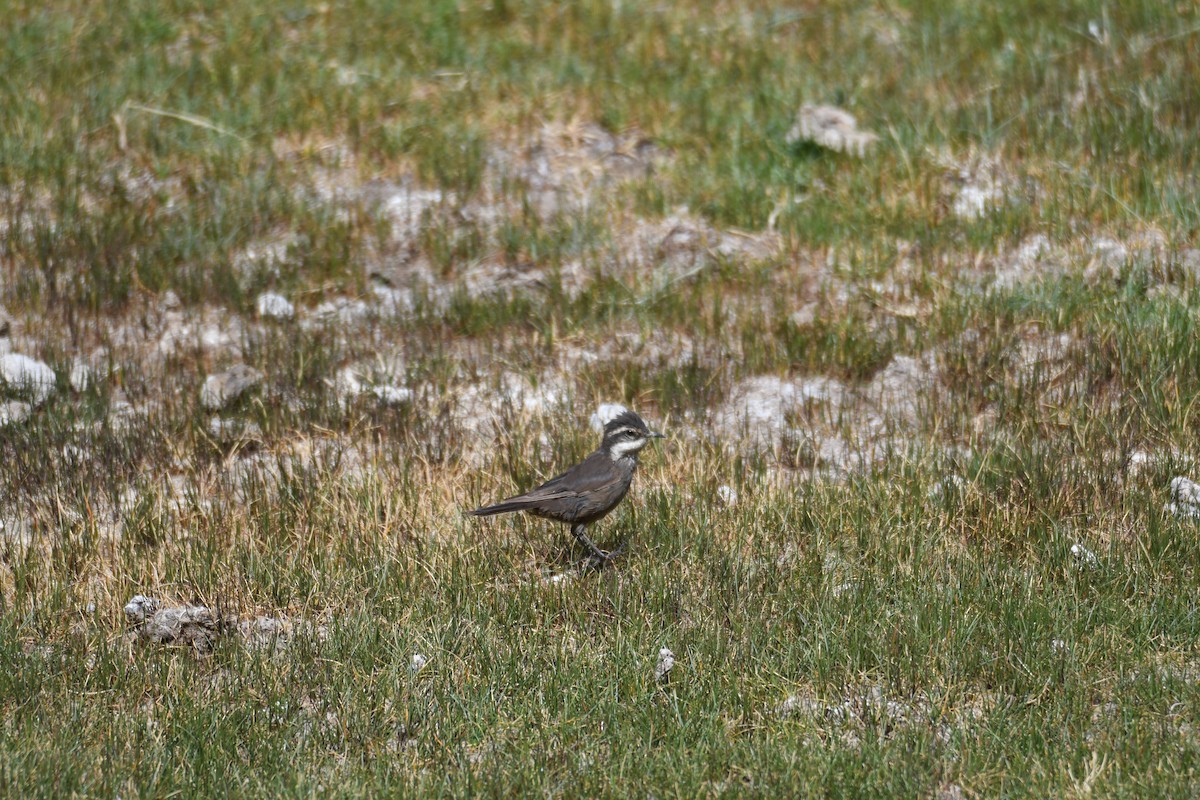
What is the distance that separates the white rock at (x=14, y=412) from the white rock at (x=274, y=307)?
1755mm

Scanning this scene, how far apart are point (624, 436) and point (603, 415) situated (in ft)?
3.79

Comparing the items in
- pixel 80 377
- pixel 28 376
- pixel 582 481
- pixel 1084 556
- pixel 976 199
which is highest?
pixel 976 199

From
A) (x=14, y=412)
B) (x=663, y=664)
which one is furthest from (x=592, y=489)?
(x=14, y=412)

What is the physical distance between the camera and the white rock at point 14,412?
27.5 ft

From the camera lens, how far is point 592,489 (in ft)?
23.0

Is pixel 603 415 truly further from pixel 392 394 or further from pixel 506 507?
pixel 506 507

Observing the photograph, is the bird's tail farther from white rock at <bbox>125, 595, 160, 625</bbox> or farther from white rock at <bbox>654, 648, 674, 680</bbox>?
white rock at <bbox>125, 595, 160, 625</bbox>

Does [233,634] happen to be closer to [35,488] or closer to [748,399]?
[35,488]

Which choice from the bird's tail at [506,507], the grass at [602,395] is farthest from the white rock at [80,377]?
the bird's tail at [506,507]

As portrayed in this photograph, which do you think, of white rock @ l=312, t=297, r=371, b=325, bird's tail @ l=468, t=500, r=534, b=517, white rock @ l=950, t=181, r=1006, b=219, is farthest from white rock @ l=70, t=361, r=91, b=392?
white rock @ l=950, t=181, r=1006, b=219

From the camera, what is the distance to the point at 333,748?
5590mm

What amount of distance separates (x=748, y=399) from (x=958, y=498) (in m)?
1.86

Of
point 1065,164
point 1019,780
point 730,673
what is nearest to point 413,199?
point 1065,164

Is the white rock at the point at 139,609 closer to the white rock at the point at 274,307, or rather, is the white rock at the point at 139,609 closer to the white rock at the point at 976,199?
the white rock at the point at 274,307
